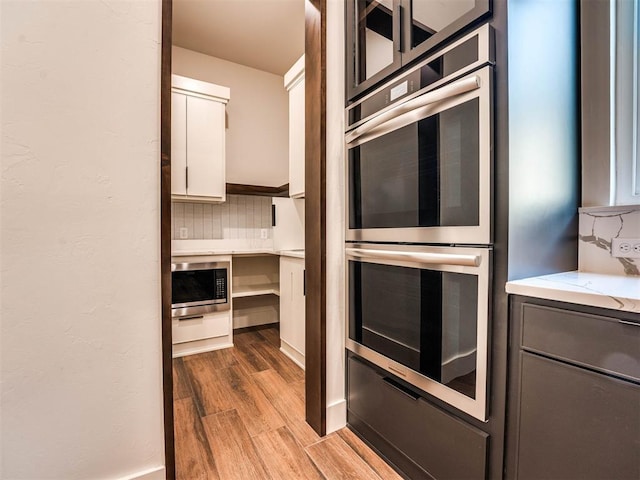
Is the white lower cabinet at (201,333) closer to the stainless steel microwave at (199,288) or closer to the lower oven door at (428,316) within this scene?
the stainless steel microwave at (199,288)

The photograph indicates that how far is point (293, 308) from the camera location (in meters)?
2.41

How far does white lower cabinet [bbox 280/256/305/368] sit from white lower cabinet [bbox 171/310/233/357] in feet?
1.81

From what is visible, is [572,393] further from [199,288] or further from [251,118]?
[251,118]

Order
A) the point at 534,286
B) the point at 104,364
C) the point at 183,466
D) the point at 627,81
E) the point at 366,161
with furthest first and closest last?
the point at 366,161 → the point at 183,466 → the point at 627,81 → the point at 104,364 → the point at 534,286

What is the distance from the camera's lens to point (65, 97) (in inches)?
39.1

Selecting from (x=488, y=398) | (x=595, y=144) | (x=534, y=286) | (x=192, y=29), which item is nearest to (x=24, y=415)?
(x=488, y=398)

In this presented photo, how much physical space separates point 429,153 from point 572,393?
33.5 inches

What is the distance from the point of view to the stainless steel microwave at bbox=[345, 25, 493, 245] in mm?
958

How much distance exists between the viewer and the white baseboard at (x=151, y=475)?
1.11m

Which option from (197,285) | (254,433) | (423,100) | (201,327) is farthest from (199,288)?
(423,100)

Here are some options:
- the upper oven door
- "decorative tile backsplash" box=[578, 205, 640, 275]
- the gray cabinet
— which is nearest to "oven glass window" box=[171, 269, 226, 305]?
the upper oven door

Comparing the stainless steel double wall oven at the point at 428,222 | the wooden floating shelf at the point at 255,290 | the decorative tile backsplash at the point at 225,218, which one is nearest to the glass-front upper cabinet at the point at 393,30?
the stainless steel double wall oven at the point at 428,222

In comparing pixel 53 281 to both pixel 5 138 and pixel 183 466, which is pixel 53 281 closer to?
pixel 5 138

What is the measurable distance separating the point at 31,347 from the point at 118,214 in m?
0.50
